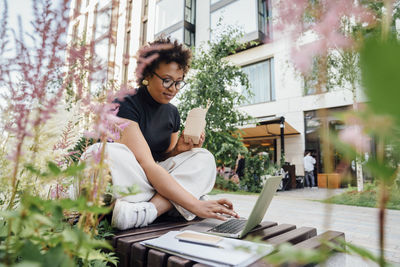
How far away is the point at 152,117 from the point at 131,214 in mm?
943

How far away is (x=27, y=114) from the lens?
0.48 metres

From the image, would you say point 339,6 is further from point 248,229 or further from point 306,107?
point 306,107

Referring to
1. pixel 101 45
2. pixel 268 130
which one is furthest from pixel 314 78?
pixel 268 130

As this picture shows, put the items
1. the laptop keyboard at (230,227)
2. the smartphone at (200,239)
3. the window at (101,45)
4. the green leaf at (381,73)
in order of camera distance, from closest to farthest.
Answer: the green leaf at (381,73), the window at (101,45), the smartphone at (200,239), the laptop keyboard at (230,227)

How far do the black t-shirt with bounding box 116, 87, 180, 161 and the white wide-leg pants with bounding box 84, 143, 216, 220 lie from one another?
246mm

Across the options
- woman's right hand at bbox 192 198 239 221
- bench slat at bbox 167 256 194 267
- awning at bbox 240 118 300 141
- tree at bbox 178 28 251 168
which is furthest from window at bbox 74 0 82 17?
awning at bbox 240 118 300 141

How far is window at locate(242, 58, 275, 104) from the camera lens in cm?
1244

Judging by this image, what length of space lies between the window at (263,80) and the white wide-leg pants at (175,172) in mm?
10812

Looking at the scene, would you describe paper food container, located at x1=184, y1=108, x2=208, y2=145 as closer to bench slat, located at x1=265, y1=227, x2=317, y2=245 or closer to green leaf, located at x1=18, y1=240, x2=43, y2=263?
bench slat, located at x1=265, y1=227, x2=317, y2=245

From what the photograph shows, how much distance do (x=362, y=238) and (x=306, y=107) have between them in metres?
9.70

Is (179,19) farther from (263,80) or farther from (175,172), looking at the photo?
(175,172)

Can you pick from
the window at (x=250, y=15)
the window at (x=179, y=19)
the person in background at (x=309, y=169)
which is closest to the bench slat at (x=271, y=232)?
the person in background at (x=309, y=169)

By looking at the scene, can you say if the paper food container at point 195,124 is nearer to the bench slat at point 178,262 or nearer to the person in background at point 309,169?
the bench slat at point 178,262

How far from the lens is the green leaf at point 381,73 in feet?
0.56
